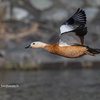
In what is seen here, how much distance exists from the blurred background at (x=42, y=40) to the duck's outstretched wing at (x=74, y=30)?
11101 mm

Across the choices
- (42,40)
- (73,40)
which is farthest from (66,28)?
(42,40)

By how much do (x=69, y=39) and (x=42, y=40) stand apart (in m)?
12.8

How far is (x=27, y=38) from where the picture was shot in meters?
16.2

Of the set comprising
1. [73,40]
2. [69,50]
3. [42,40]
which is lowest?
[69,50]

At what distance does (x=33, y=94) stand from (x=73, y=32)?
32.8 ft

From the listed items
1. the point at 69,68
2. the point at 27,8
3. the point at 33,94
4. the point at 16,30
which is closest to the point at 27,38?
the point at 16,30

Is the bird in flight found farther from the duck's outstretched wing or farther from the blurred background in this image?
the blurred background

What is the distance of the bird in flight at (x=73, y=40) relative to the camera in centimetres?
326

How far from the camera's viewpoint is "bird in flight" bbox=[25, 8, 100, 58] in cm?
326

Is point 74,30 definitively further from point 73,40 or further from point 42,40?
point 42,40

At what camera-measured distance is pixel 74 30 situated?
3.31m

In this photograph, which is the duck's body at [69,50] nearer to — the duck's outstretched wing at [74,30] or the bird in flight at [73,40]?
the bird in flight at [73,40]

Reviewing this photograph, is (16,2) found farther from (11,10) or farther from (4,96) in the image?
(4,96)

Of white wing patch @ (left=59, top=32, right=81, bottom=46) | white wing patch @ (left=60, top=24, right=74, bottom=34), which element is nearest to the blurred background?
white wing patch @ (left=59, top=32, right=81, bottom=46)
